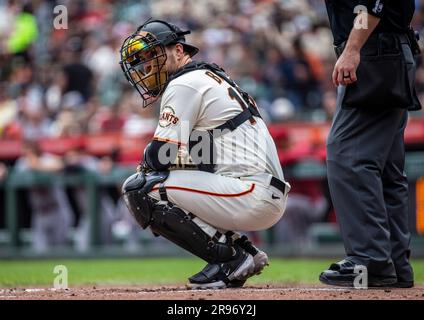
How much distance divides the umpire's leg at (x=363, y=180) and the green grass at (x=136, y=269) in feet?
6.07

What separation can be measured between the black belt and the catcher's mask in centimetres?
80

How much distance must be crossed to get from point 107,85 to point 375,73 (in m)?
9.63

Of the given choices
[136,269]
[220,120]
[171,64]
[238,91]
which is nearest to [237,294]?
[220,120]

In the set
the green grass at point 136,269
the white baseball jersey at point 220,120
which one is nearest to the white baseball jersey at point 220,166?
the white baseball jersey at point 220,120

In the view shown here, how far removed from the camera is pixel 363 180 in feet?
14.9

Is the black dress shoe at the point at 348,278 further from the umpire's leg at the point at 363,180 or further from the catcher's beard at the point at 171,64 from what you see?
the catcher's beard at the point at 171,64

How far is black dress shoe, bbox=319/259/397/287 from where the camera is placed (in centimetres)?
452

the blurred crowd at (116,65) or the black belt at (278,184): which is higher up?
the blurred crowd at (116,65)

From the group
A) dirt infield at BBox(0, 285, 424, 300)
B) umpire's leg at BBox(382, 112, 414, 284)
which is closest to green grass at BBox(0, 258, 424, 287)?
umpire's leg at BBox(382, 112, 414, 284)

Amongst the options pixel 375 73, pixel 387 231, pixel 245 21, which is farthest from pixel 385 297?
pixel 245 21

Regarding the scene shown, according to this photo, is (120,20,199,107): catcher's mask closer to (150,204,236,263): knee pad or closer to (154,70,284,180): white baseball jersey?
(154,70,284,180): white baseball jersey

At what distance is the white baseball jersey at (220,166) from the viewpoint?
14.6ft

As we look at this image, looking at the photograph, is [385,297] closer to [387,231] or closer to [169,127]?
[387,231]

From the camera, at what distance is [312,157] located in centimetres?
966
